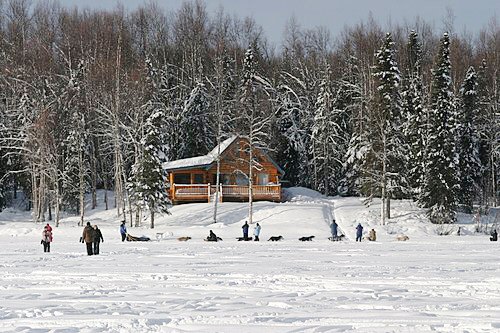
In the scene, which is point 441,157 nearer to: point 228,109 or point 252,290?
point 228,109

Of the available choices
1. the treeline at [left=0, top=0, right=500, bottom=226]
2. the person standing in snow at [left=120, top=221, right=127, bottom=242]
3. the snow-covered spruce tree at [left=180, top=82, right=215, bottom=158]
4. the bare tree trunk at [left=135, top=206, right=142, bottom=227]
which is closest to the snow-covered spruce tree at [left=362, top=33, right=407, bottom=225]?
the treeline at [left=0, top=0, right=500, bottom=226]

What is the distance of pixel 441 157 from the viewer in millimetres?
40969

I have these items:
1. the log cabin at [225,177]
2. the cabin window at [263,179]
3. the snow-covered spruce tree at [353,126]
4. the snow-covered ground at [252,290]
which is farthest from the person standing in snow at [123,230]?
the cabin window at [263,179]

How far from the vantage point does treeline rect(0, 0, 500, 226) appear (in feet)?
139

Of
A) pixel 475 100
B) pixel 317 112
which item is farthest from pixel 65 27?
pixel 475 100

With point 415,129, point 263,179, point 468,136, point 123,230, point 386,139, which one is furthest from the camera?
point 263,179

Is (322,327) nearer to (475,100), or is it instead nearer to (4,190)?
(475,100)

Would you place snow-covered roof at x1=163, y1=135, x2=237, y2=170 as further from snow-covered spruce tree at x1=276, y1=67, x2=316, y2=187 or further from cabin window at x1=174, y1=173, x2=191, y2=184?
snow-covered spruce tree at x1=276, y1=67, x2=316, y2=187

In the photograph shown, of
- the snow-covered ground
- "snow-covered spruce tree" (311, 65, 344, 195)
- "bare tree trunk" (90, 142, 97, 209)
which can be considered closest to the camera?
the snow-covered ground

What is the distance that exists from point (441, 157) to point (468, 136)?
24.8 feet

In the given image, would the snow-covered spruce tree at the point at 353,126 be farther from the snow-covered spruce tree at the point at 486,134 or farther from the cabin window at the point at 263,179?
the snow-covered spruce tree at the point at 486,134

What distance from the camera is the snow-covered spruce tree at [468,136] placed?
4498 cm

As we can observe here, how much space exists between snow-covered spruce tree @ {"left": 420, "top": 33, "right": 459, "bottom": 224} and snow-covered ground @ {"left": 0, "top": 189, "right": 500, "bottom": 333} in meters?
15.0

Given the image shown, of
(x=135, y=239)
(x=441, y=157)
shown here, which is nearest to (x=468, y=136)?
(x=441, y=157)
